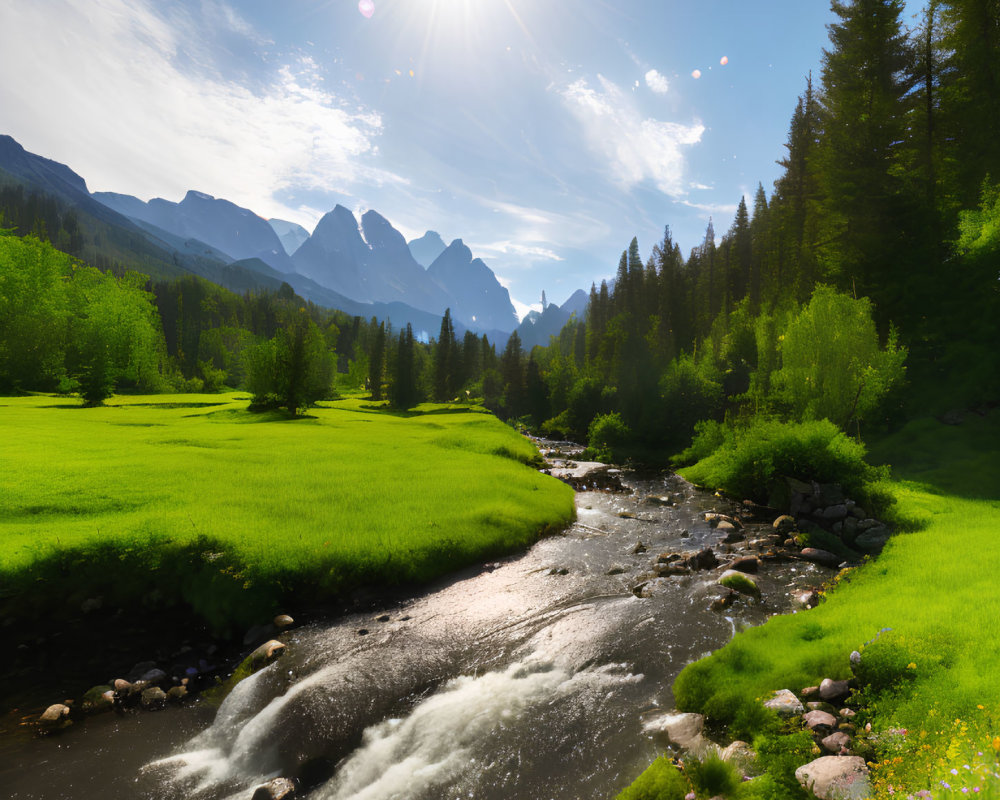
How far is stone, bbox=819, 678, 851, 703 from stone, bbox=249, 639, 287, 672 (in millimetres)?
12870

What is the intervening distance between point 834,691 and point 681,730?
302 centimetres

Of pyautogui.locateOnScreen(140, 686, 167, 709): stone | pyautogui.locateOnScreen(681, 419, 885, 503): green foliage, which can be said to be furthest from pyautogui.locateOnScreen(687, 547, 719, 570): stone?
pyautogui.locateOnScreen(140, 686, 167, 709): stone

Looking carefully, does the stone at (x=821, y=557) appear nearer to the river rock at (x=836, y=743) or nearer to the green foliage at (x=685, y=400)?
the river rock at (x=836, y=743)

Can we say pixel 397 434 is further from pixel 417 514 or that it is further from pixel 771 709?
pixel 771 709

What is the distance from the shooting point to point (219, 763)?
28.0ft

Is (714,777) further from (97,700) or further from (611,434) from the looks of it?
(611,434)

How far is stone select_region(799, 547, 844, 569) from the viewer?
17.3 meters

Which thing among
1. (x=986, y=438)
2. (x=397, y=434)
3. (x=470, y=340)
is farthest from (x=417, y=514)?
(x=470, y=340)

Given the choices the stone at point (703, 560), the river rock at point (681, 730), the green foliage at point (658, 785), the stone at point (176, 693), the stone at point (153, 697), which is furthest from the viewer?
the stone at point (703, 560)

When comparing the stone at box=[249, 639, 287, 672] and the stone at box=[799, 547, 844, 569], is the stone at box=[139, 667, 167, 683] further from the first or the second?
the stone at box=[799, 547, 844, 569]

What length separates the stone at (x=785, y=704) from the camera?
7922mm

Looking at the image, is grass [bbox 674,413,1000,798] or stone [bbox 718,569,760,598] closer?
grass [bbox 674,413,1000,798]

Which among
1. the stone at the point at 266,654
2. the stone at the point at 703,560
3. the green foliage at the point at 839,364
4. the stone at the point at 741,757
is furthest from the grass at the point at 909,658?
the green foliage at the point at 839,364

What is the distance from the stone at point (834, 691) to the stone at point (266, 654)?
42.2 feet
